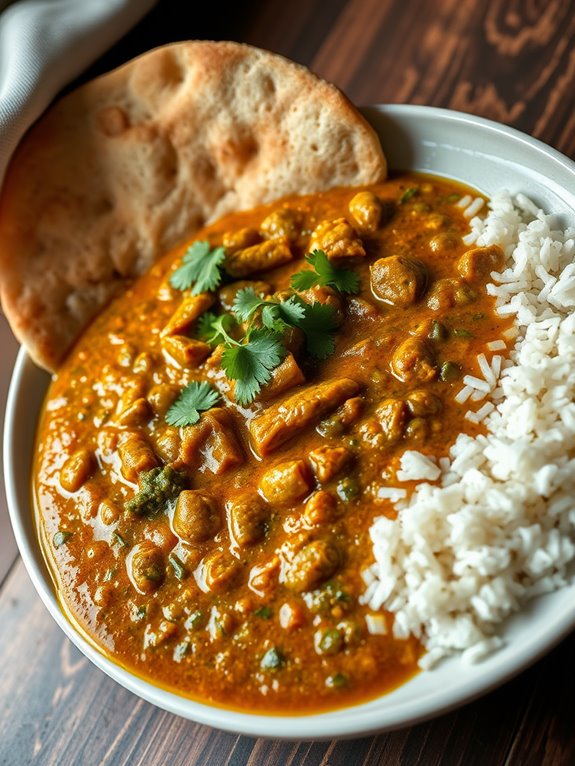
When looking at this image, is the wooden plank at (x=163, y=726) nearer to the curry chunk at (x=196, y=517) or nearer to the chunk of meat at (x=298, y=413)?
the curry chunk at (x=196, y=517)

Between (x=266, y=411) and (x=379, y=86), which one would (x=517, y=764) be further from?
(x=379, y=86)

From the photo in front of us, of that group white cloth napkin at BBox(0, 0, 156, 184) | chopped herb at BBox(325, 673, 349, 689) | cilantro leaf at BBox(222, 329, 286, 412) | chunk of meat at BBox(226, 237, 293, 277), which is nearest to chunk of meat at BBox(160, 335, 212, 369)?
cilantro leaf at BBox(222, 329, 286, 412)

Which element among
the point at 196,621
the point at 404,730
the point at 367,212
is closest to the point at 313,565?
the point at 196,621

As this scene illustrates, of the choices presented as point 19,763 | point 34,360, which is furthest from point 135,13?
point 19,763

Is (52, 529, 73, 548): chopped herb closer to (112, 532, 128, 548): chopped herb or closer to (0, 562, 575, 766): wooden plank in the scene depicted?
(112, 532, 128, 548): chopped herb

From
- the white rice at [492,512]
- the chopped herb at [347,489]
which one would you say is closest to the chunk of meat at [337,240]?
the white rice at [492,512]

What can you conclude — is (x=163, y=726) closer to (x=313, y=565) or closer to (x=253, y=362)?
(x=313, y=565)
